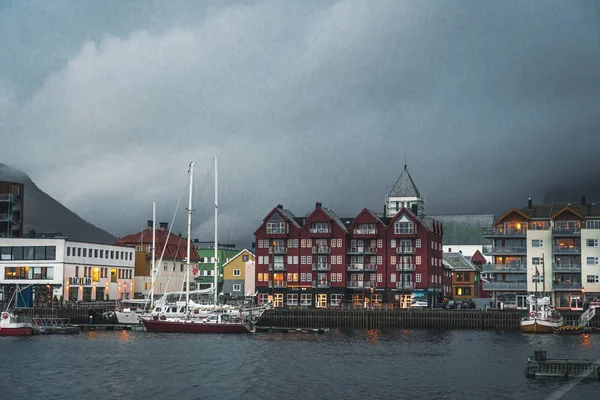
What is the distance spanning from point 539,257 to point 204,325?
57.6 m

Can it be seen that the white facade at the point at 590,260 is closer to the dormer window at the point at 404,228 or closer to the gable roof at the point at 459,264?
the dormer window at the point at 404,228

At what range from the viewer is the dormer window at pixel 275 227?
482ft

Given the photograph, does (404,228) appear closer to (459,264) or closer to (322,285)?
(322,285)

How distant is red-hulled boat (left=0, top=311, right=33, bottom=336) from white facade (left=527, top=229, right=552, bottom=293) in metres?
76.9

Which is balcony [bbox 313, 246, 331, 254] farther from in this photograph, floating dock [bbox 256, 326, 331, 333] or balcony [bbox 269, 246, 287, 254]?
floating dock [bbox 256, 326, 331, 333]

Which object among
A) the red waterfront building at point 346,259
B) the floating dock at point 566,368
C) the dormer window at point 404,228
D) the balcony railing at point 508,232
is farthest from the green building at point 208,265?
the floating dock at point 566,368

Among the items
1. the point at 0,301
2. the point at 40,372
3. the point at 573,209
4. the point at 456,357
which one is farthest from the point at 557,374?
the point at 0,301

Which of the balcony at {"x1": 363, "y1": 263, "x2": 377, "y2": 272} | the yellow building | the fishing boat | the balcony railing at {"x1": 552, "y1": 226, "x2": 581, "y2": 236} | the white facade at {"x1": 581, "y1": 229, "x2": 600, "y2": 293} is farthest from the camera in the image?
the yellow building

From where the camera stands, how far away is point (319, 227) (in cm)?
14462

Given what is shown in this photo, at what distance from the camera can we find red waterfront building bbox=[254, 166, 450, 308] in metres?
140

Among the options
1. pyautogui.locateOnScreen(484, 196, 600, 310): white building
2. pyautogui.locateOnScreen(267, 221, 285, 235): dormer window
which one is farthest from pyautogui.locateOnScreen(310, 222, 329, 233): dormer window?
pyautogui.locateOnScreen(484, 196, 600, 310): white building

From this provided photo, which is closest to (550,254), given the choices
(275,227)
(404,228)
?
(404,228)

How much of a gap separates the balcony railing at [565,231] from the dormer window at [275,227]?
4647 cm

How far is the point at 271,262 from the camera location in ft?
479
